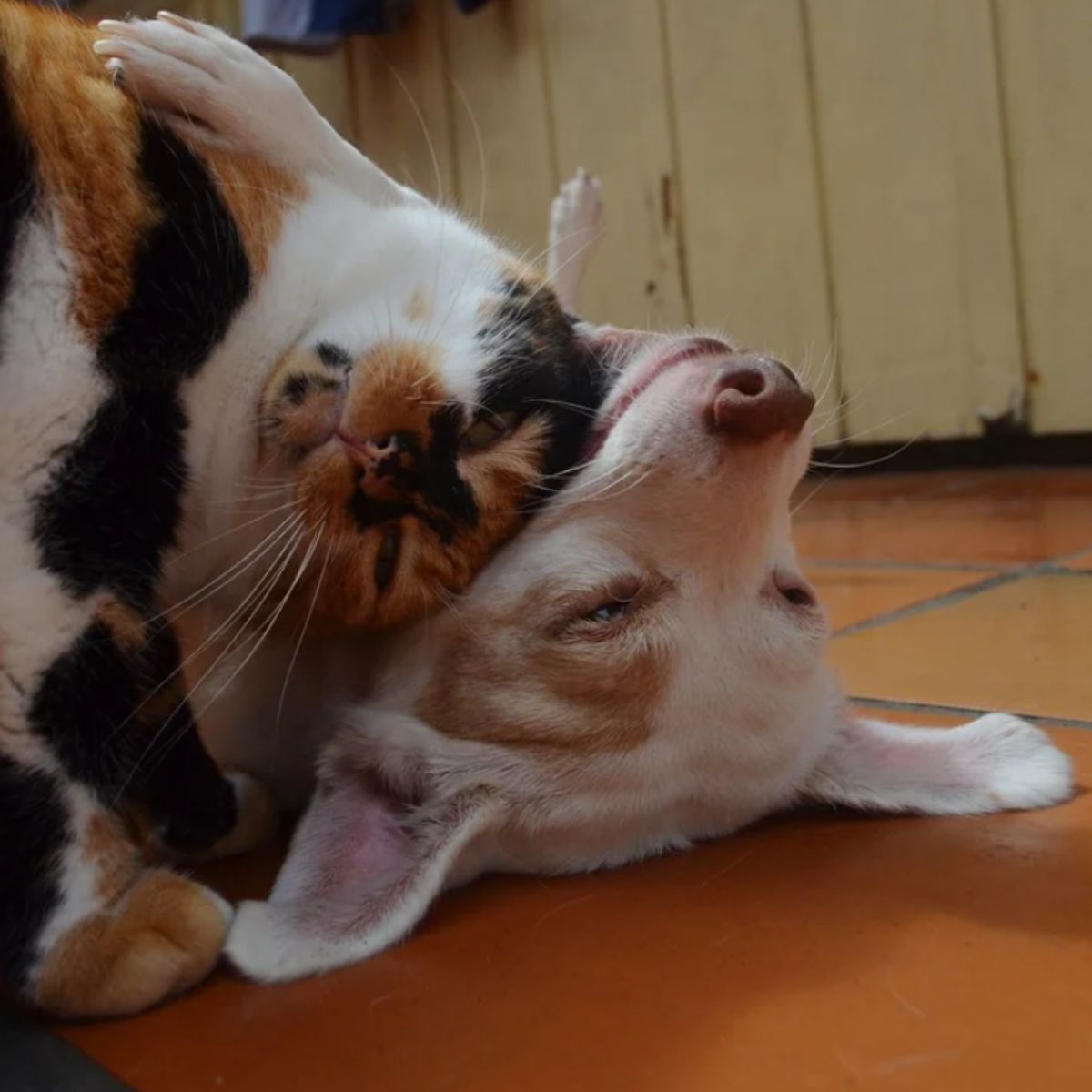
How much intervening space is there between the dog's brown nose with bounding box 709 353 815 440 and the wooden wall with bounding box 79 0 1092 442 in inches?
55.0

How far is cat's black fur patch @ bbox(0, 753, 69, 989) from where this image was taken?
848 mm

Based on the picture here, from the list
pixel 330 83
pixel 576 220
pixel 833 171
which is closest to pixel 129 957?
pixel 576 220

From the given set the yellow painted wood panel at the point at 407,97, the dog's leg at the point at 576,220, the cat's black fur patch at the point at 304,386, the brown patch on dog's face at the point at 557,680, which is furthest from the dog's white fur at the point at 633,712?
the yellow painted wood panel at the point at 407,97

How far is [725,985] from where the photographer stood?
31.7 inches

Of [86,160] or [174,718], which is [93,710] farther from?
[86,160]

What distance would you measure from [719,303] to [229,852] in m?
2.36

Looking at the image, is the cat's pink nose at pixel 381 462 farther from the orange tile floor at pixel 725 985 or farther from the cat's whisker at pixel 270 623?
the orange tile floor at pixel 725 985

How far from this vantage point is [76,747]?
91 centimetres

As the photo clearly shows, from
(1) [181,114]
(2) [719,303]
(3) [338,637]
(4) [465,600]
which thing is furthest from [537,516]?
(2) [719,303]

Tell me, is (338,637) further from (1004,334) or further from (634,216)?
(634,216)

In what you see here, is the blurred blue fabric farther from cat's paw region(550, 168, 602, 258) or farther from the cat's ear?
the cat's ear

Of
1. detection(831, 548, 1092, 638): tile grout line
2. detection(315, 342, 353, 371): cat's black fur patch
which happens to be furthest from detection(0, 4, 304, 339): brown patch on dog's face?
detection(831, 548, 1092, 638): tile grout line

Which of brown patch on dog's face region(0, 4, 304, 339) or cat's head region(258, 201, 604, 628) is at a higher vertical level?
brown patch on dog's face region(0, 4, 304, 339)

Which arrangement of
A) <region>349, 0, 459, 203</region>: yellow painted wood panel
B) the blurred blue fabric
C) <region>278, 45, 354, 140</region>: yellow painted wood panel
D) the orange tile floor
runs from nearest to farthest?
the orange tile floor → the blurred blue fabric → <region>349, 0, 459, 203</region>: yellow painted wood panel → <region>278, 45, 354, 140</region>: yellow painted wood panel
